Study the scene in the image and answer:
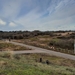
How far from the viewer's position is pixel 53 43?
188 ft

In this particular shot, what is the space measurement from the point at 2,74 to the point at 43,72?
2367mm

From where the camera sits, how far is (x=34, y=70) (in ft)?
35.1

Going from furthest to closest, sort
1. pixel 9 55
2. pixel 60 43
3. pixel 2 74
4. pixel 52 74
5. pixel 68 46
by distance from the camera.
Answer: pixel 60 43, pixel 68 46, pixel 9 55, pixel 52 74, pixel 2 74

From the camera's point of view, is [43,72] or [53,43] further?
[53,43]

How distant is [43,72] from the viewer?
10.6 meters

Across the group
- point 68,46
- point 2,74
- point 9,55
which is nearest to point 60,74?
point 2,74

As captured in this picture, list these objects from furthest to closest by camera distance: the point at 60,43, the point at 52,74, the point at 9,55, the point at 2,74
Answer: the point at 60,43, the point at 9,55, the point at 52,74, the point at 2,74

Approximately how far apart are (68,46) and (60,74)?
133 feet

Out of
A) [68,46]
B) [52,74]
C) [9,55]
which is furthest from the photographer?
[68,46]

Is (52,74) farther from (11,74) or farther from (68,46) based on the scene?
(68,46)

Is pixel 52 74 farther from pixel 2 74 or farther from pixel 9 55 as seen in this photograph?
pixel 9 55

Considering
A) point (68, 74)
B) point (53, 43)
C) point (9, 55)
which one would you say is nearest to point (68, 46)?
point (53, 43)

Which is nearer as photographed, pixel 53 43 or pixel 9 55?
pixel 9 55

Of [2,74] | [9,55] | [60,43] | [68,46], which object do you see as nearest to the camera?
[2,74]
